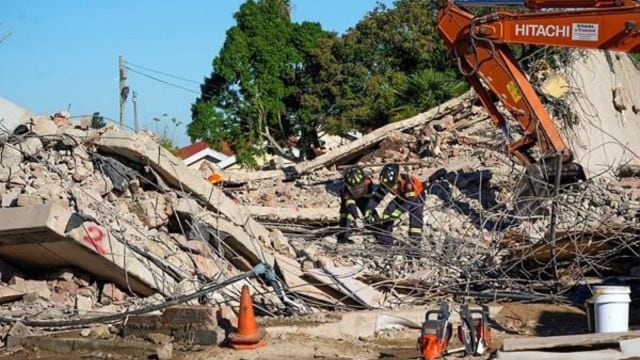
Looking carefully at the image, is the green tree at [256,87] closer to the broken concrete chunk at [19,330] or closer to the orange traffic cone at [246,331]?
the broken concrete chunk at [19,330]

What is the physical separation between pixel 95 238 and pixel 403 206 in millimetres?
4634

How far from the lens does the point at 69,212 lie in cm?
960

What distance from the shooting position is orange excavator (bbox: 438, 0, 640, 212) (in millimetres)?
A: 12453

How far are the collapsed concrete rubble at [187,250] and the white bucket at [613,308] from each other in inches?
92.9

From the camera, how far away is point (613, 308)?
775 centimetres

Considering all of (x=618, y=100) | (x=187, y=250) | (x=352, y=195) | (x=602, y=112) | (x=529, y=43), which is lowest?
(x=187, y=250)

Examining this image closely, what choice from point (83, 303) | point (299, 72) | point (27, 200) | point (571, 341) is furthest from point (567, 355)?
point (299, 72)

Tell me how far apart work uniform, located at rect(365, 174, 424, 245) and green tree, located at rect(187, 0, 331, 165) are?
20.7 m

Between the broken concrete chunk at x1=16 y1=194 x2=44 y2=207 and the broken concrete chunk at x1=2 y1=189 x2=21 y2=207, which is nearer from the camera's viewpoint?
the broken concrete chunk at x1=16 y1=194 x2=44 y2=207

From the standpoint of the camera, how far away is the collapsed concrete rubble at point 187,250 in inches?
382

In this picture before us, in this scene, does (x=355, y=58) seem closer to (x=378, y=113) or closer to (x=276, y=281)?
(x=378, y=113)

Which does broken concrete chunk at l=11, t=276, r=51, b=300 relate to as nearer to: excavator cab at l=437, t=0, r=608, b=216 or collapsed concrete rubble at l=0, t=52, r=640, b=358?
collapsed concrete rubble at l=0, t=52, r=640, b=358

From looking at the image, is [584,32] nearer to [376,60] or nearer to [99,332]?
[99,332]

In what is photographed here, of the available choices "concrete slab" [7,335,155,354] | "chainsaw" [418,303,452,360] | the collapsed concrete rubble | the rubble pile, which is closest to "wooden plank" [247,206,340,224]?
the rubble pile
